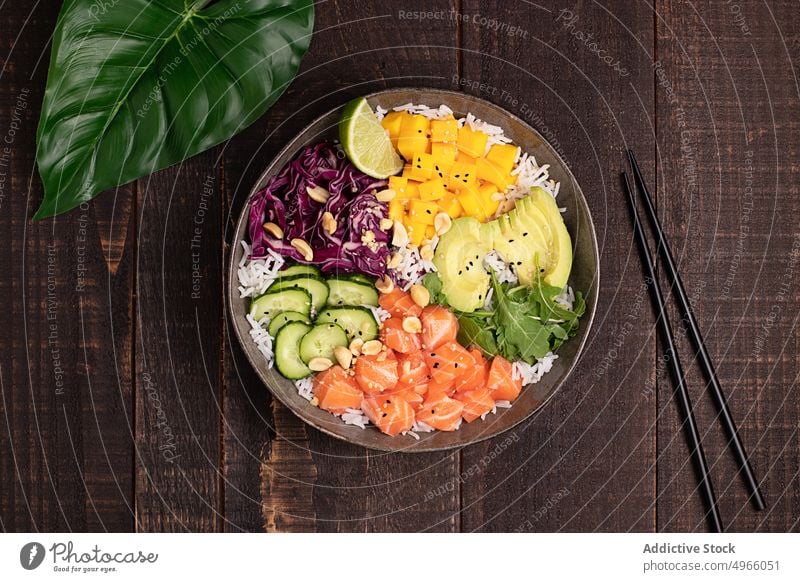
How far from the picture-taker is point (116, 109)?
156cm

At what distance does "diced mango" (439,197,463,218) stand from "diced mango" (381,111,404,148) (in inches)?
6.5

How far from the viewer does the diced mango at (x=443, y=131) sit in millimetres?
1595

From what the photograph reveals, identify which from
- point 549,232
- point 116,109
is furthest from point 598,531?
point 116,109

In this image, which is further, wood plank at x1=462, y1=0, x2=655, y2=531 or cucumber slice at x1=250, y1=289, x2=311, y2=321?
wood plank at x1=462, y1=0, x2=655, y2=531

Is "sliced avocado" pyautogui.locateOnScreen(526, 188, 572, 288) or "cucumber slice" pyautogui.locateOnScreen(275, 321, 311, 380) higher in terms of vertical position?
"sliced avocado" pyautogui.locateOnScreen(526, 188, 572, 288)

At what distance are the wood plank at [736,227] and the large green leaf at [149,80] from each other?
961mm

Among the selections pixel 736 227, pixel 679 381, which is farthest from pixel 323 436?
pixel 736 227

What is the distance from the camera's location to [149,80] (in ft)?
5.14

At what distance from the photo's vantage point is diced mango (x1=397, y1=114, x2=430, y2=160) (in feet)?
5.22
